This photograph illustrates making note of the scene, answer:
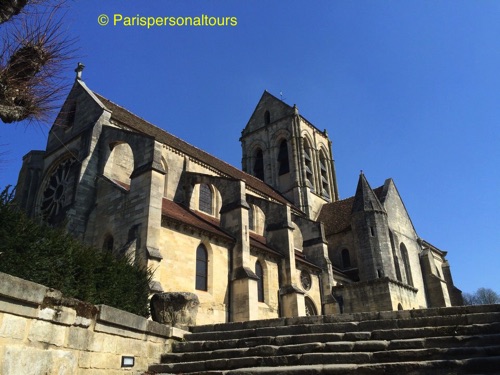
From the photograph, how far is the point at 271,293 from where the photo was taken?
1875 centimetres

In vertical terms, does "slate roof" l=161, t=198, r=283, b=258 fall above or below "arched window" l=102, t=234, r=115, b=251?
above

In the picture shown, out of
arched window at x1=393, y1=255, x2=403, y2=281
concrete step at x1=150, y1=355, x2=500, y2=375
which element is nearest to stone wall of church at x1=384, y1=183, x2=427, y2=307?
arched window at x1=393, y1=255, x2=403, y2=281

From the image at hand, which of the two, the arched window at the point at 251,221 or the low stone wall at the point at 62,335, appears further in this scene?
the arched window at the point at 251,221

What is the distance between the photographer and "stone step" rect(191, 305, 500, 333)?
6965mm

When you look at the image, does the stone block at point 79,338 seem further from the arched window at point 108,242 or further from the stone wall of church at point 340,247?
the stone wall of church at point 340,247

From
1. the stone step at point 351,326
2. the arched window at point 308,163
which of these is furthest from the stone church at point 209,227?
the stone step at point 351,326

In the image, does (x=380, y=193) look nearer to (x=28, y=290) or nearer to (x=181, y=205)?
(x=181, y=205)

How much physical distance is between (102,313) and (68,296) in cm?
56

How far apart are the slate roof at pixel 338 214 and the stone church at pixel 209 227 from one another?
0.12m

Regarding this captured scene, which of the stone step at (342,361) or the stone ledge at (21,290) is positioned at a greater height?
the stone ledge at (21,290)

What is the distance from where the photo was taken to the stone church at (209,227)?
583 inches

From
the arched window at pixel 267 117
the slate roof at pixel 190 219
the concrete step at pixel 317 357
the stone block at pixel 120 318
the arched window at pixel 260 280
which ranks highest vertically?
A: the arched window at pixel 267 117

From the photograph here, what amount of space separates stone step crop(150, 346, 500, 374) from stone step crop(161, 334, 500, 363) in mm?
222

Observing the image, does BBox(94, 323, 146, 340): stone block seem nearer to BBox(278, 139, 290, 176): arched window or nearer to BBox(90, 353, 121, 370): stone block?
BBox(90, 353, 121, 370): stone block
